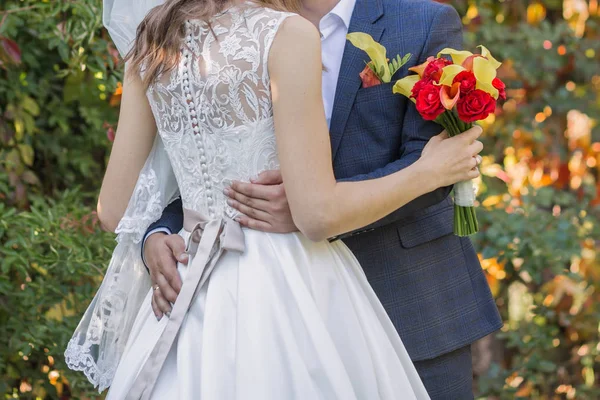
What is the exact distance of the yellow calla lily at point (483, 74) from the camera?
1.86 meters

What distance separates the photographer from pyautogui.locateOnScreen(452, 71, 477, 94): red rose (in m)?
1.85

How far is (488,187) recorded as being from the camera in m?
3.85

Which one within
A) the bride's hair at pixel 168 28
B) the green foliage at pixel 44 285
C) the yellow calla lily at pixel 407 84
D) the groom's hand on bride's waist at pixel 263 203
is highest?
the bride's hair at pixel 168 28

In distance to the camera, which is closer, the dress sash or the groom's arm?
the dress sash

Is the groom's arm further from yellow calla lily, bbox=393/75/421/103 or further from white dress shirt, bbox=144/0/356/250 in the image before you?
yellow calla lily, bbox=393/75/421/103

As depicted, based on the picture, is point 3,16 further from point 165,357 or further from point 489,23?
point 489,23

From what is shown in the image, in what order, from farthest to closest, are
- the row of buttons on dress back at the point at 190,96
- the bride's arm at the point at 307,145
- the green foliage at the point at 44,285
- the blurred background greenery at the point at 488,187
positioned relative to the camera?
1. the blurred background greenery at the point at 488,187
2. the green foliage at the point at 44,285
3. the row of buttons on dress back at the point at 190,96
4. the bride's arm at the point at 307,145

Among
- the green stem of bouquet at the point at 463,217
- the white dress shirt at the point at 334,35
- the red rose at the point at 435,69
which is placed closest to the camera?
the red rose at the point at 435,69

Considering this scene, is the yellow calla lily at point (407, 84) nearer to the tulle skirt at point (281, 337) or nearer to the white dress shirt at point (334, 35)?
the white dress shirt at point (334, 35)

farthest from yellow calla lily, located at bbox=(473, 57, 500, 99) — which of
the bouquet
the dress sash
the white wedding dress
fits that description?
the dress sash

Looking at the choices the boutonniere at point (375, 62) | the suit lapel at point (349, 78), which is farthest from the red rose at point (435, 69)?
the suit lapel at point (349, 78)

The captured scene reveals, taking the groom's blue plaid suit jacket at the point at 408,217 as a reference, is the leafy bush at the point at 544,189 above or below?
below

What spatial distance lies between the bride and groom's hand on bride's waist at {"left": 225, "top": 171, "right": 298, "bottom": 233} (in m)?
0.02

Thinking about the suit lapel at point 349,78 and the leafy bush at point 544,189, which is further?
the leafy bush at point 544,189
